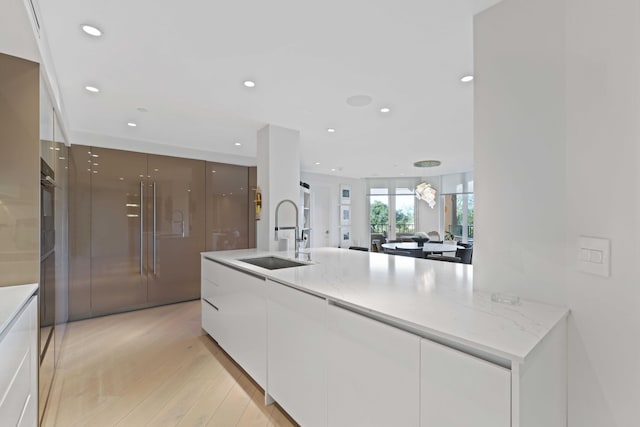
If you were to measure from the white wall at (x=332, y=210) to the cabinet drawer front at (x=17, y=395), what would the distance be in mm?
5616

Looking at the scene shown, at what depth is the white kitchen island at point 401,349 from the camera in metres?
0.86

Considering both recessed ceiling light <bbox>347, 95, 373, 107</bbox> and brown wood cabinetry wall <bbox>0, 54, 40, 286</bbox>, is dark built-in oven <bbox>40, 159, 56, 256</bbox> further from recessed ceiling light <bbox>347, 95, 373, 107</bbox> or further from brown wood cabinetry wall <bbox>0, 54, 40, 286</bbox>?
recessed ceiling light <bbox>347, 95, 373, 107</bbox>

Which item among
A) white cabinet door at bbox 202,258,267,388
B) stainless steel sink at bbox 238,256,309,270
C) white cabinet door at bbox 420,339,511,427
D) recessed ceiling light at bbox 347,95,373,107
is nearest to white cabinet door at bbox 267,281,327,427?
white cabinet door at bbox 202,258,267,388

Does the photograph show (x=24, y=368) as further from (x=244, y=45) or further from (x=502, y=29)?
(x=502, y=29)

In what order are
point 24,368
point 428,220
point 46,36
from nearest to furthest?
point 24,368 < point 46,36 < point 428,220

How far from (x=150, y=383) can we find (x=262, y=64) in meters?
Answer: 2.56

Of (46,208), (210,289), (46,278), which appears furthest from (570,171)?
(46,278)

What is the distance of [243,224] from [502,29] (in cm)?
414

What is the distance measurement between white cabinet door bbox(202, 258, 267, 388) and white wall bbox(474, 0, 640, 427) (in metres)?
1.42

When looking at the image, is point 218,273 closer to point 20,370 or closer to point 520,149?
point 20,370

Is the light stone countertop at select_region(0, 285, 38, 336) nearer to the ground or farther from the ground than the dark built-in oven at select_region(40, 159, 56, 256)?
nearer to the ground

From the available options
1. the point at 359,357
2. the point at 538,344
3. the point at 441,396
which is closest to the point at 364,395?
the point at 359,357

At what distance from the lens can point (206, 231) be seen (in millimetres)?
4383

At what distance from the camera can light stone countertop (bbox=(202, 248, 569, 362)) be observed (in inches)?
35.3
